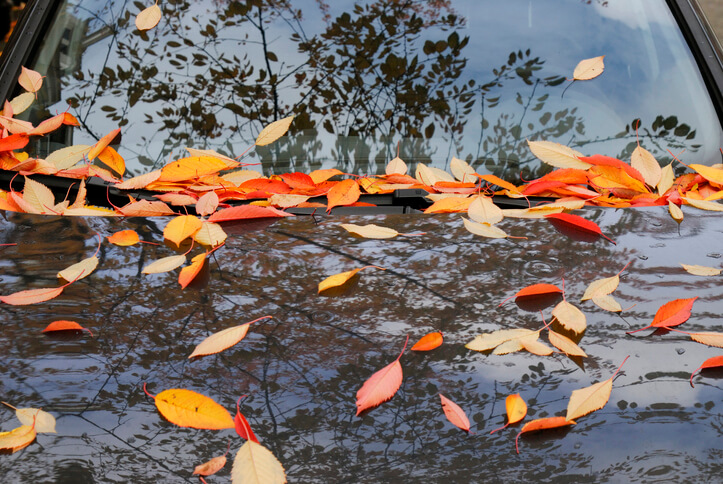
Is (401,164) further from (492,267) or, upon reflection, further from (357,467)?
(357,467)

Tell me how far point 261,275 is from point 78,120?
99 cm

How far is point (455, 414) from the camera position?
856 millimetres

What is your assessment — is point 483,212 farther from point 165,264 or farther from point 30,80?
point 30,80

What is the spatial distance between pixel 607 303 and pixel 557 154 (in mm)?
670

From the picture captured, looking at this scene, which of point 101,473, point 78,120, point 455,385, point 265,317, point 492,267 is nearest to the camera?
point 101,473

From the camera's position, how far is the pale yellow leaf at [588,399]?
0.86 meters

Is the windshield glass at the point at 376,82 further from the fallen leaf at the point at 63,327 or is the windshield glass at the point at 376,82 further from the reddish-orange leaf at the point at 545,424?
the reddish-orange leaf at the point at 545,424

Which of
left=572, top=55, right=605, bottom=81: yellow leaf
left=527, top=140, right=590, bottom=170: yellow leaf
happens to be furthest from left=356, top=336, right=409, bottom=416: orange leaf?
left=572, top=55, right=605, bottom=81: yellow leaf

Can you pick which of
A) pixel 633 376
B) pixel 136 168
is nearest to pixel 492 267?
pixel 633 376

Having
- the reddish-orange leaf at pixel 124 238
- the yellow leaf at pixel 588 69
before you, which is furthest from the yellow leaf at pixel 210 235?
the yellow leaf at pixel 588 69

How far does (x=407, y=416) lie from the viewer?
2.81 feet

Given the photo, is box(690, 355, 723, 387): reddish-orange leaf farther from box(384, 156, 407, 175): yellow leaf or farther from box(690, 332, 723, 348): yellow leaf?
box(384, 156, 407, 175): yellow leaf

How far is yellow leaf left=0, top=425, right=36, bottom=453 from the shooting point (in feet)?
2.64

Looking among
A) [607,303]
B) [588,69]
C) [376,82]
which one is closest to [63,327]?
[607,303]
